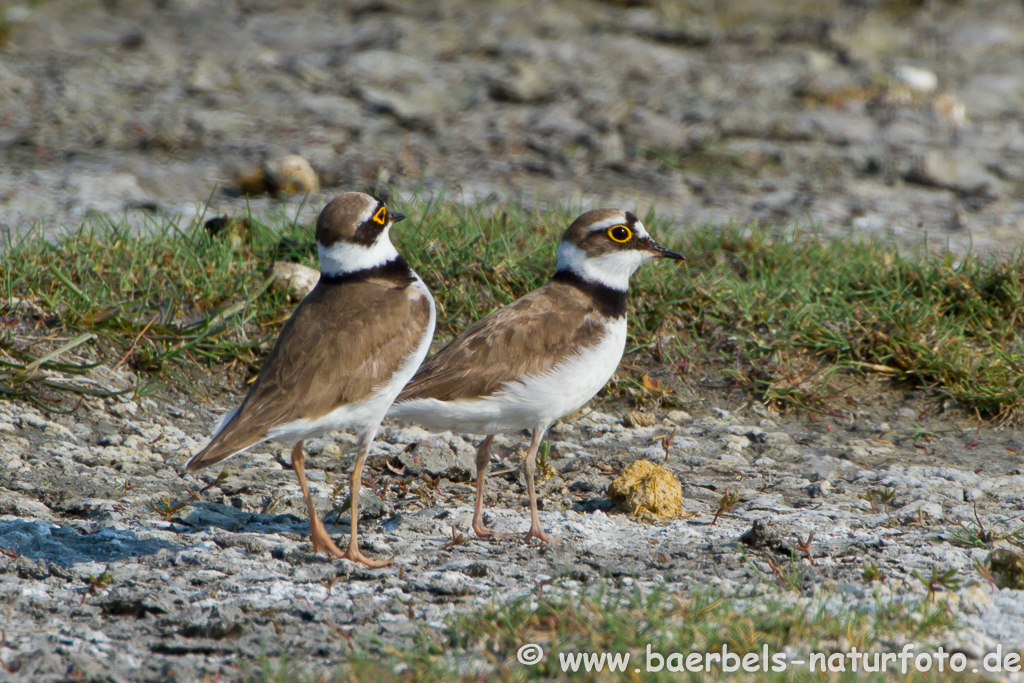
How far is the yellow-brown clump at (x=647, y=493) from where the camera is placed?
14.8 feet

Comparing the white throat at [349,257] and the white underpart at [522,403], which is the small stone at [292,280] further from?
the white underpart at [522,403]

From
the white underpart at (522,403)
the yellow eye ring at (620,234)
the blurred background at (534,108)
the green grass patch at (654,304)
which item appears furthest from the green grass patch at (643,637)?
the blurred background at (534,108)

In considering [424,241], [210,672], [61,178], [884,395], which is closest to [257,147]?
[61,178]

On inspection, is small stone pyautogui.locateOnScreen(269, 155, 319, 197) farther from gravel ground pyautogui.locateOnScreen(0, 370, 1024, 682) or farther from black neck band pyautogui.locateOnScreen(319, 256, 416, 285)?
black neck band pyautogui.locateOnScreen(319, 256, 416, 285)

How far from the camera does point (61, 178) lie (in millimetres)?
8250

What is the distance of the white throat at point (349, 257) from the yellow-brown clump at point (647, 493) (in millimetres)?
1393

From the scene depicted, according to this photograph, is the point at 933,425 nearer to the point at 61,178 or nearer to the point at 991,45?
the point at 61,178

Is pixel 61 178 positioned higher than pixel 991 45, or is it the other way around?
pixel 991 45

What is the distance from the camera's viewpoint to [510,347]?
4.59 metres

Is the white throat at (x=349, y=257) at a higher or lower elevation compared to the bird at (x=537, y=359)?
higher

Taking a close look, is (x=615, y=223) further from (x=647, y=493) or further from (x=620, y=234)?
(x=647, y=493)

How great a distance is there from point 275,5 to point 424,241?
7.67 meters

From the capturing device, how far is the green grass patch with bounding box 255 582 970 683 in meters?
3.04

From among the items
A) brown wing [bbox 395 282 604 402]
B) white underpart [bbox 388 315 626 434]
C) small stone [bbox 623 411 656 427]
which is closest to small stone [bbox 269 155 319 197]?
small stone [bbox 623 411 656 427]
